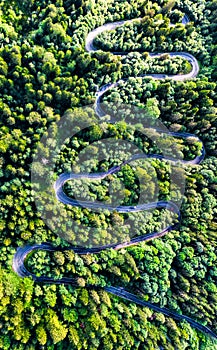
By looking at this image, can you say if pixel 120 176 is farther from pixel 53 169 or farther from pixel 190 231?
pixel 190 231

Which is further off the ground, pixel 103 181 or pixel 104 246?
pixel 103 181

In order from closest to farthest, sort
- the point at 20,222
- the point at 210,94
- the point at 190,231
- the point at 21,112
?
the point at 20,222 < the point at 21,112 < the point at 190,231 < the point at 210,94

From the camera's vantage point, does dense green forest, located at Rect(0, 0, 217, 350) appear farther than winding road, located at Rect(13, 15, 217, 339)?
No

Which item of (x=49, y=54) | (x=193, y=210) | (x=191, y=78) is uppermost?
(x=49, y=54)

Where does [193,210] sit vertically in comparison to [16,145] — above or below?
below

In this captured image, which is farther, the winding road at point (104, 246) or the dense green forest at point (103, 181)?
the winding road at point (104, 246)

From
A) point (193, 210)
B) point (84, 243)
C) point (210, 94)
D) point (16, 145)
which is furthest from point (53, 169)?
point (210, 94)

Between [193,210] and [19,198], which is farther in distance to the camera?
[193,210]

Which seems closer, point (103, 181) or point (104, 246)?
point (104, 246)
